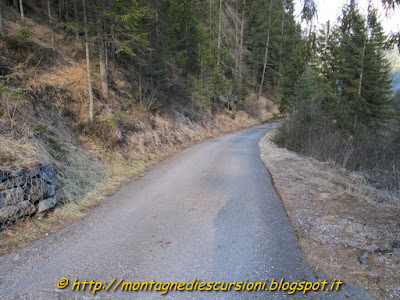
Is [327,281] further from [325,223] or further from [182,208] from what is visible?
[182,208]

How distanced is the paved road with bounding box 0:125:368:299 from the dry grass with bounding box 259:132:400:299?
31 centimetres

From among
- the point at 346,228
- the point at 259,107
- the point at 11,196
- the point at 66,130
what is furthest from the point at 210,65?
the point at 11,196

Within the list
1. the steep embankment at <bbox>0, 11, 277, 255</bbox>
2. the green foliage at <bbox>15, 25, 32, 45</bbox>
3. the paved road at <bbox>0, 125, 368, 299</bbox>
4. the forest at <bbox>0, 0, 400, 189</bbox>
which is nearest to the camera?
the paved road at <bbox>0, 125, 368, 299</bbox>

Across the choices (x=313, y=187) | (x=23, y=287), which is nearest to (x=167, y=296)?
(x=23, y=287)

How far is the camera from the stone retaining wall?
398 centimetres

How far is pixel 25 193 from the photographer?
14.2 ft

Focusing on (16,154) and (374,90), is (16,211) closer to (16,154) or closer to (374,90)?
(16,154)

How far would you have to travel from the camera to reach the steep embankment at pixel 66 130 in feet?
15.0

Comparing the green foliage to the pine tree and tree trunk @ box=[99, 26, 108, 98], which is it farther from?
the pine tree

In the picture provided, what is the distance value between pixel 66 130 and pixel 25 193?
4278 millimetres

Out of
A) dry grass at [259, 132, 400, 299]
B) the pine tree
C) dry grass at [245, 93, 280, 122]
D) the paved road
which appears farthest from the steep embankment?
dry grass at [245, 93, 280, 122]

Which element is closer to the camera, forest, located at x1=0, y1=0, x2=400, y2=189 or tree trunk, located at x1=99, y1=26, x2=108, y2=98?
forest, located at x1=0, y1=0, x2=400, y2=189

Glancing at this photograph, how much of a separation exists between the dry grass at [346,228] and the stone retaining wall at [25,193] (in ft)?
16.2

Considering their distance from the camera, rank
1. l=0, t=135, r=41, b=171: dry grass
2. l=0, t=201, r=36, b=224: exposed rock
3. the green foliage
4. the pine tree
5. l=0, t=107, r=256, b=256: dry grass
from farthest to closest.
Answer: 1. the pine tree
2. the green foliage
3. l=0, t=135, r=41, b=171: dry grass
4. l=0, t=107, r=256, b=256: dry grass
5. l=0, t=201, r=36, b=224: exposed rock
